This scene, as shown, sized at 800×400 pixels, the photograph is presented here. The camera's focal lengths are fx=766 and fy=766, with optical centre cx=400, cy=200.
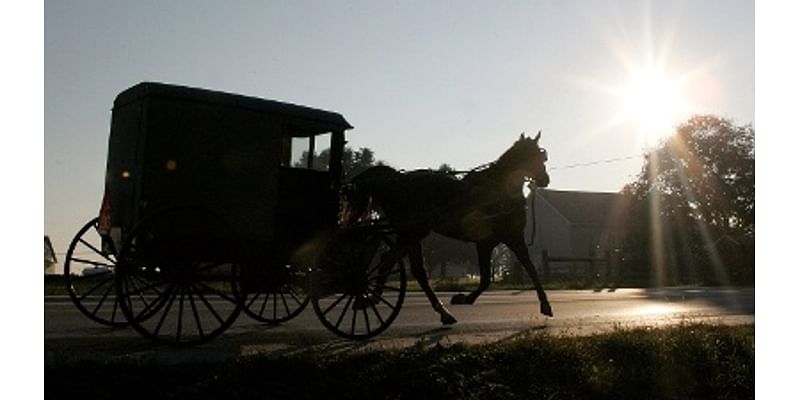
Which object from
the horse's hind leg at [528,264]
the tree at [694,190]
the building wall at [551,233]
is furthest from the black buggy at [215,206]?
the building wall at [551,233]

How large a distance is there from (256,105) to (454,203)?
298 cm

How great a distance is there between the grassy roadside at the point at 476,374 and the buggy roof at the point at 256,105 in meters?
2.78

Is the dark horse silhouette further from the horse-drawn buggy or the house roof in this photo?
the house roof

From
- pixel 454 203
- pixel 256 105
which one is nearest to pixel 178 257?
pixel 256 105

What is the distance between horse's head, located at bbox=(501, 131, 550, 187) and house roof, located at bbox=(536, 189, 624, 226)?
52.1 meters

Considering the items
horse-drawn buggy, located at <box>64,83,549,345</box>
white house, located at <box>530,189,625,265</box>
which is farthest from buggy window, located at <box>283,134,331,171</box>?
white house, located at <box>530,189,625,265</box>

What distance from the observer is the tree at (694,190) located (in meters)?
53.3

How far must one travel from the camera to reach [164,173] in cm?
762

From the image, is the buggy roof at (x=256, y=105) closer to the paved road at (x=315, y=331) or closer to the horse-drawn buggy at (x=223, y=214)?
the horse-drawn buggy at (x=223, y=214)

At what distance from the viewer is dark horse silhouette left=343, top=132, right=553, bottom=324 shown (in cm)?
964

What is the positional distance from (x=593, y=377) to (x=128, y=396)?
3749 mm
